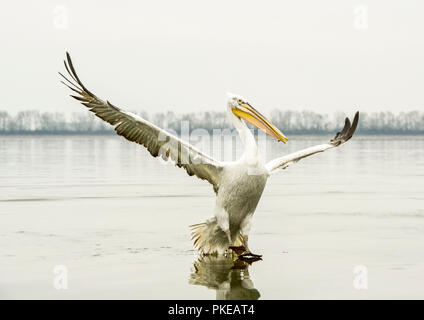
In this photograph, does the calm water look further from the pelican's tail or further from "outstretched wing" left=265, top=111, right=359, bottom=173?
"outstretched wing" left=265, top=111, right=359, bottom=173

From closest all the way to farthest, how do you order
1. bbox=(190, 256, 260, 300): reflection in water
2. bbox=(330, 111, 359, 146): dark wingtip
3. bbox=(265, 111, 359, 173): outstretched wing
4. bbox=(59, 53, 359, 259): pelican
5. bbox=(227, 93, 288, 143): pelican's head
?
1. bbox=(190, 256, 260, 300): reflection in water
2. bbox=(59, 53, 359, 259): pelican
3. bbox=(227, 93, 288, 143): pelican's head
4. bbox=(265, 111, 359, 173): outstretched wing
5. bbox=(330, 111, 359, 146): dark wingtip

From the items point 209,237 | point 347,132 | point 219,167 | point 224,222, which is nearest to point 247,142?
point 219,167

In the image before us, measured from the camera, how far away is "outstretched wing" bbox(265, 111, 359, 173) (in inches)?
376

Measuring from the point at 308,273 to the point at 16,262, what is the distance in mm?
3251

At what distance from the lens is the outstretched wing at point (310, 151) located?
9.55m

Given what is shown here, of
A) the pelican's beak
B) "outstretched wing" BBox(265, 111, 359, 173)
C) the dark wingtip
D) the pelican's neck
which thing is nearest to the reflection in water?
the pelican's neck

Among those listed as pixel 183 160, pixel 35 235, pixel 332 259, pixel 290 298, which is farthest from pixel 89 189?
pixel 290 298

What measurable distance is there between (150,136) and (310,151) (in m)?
2.68

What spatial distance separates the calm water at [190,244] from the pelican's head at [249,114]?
149 cm

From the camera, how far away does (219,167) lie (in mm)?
8820

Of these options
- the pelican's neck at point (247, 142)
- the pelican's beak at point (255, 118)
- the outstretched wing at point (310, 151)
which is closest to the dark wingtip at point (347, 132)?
the outstretched wing at point (310, 151)

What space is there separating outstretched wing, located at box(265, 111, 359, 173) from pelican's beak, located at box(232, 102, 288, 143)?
0.36 metres

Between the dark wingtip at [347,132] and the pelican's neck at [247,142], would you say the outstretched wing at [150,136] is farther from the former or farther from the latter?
the dark wingtip at [347,132]

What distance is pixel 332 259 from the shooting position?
824 centimetres
